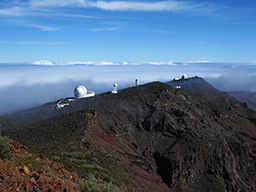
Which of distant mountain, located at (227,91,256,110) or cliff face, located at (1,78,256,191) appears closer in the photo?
cliff face, located at (1,78,256,191)

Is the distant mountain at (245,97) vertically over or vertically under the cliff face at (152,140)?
under

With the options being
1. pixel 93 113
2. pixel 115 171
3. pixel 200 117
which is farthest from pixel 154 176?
pixel 200 117

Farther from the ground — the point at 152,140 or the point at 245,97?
the point at 152,140

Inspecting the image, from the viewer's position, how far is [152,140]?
37219 mm

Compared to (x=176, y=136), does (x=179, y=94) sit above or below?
above

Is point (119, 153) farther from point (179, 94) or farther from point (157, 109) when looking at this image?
point (179, 94)

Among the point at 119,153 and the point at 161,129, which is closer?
the point at 119,153

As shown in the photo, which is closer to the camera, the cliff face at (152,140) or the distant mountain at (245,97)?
the cliff face at (152,140)

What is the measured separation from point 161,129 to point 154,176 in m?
11.4

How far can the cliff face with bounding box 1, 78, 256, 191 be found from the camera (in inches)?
1019

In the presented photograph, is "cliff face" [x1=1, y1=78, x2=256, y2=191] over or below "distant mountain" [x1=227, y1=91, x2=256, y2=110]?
over

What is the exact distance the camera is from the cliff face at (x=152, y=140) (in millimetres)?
25875

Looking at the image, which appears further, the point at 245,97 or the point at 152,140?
the point at 245,97

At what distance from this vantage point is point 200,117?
45.3 m
